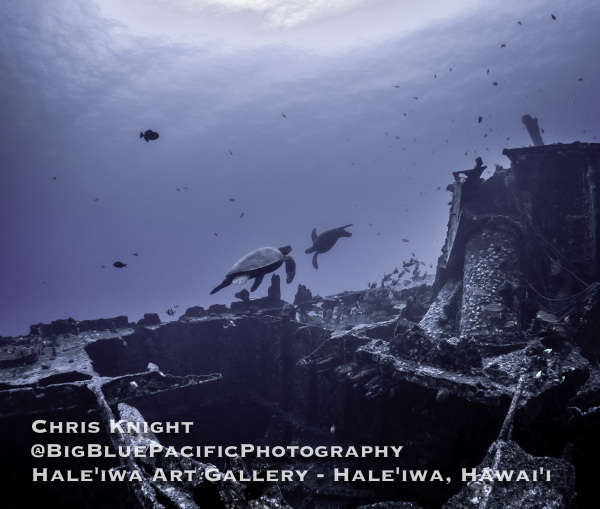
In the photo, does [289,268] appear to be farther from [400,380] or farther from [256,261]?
[400,380]

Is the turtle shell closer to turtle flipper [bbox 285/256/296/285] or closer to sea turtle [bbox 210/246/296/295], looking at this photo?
sea turtle [bbox 210/246/296/295]

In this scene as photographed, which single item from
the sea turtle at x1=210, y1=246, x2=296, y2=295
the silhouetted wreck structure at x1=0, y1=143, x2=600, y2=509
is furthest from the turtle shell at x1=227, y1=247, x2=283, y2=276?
the silhouetted wreck structure at x1=0, y1=143, x2=600, y2=509

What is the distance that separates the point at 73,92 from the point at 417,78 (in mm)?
44602

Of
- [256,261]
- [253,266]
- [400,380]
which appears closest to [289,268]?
[256,261]

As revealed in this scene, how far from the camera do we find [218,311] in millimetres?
15742

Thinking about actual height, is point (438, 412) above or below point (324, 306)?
below

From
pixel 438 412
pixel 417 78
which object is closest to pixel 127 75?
pixel 417 78

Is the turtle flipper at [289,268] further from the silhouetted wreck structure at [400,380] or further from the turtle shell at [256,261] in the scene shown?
the silhouetted wreck structure at [400,380]

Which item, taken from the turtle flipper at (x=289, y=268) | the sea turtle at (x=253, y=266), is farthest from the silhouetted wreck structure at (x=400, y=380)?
the sea turtle at (x=253, y=266)

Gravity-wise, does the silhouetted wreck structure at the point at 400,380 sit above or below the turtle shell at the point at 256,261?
below

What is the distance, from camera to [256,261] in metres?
10.1

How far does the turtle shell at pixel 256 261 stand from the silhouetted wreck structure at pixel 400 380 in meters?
2.83

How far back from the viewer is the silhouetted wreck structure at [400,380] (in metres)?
4.07

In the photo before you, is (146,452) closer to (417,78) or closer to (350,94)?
(417,78)
